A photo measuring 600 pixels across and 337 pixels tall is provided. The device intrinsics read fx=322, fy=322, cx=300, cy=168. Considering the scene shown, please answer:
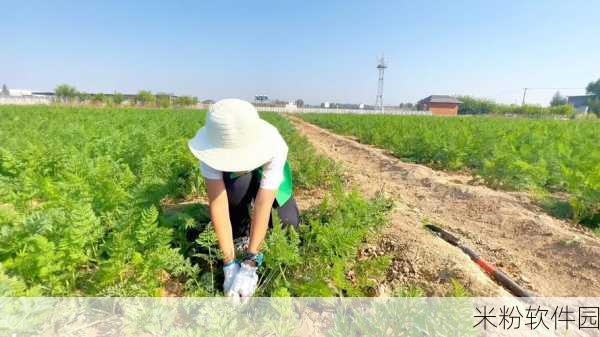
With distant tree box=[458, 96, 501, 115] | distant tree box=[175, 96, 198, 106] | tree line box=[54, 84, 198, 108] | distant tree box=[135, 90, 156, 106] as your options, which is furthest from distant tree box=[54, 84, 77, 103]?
distant tree box=[458, 96, 501, 115]

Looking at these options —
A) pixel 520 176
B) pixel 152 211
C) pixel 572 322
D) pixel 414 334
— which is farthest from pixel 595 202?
pixel 152 211

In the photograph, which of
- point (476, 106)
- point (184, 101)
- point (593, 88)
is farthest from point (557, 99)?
point (184, 101)

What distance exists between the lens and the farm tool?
102 inches

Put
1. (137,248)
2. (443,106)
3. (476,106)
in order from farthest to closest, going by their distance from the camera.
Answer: (476,106) < (443,106) < (137,248)

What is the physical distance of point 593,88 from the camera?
98812 millimetres

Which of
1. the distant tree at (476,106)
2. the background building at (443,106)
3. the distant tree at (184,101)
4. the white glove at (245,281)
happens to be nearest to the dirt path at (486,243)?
the white glove at (245,281)

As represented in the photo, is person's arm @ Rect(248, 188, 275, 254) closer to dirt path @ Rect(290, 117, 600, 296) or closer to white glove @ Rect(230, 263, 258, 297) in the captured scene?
white glove @ Rect(230, 263, 258, 297)

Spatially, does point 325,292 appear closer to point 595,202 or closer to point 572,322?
point 572,322

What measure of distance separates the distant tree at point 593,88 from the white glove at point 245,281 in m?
130

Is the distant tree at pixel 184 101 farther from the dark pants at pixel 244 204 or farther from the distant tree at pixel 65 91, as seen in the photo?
the dark pants at pixel 244 204

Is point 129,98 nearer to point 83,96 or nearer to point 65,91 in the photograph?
point 83,96

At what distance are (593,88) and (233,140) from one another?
5303 inches

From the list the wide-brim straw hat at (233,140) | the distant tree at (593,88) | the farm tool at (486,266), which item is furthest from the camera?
the distant tree at (593,88)

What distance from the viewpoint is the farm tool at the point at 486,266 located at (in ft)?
8.51
